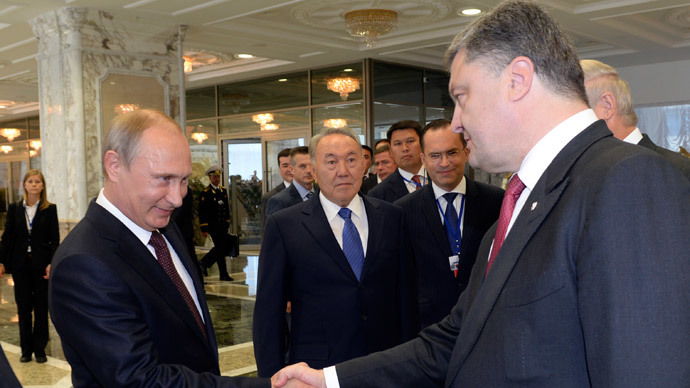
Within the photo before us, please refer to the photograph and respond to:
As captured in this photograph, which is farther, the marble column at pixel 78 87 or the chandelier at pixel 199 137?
the chandelier at pixel 199 137

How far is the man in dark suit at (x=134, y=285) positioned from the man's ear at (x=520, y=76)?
1043mm

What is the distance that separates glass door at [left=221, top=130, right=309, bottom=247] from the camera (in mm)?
14094

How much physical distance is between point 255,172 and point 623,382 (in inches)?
541

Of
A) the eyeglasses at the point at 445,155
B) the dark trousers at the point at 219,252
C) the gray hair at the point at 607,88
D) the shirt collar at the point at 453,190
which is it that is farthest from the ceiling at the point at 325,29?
the gray hair at the point at 607,88

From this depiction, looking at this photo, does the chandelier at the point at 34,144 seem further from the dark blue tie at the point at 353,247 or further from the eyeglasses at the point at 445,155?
the dark blue tie at the point at 353,247

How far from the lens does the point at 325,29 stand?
395 inches

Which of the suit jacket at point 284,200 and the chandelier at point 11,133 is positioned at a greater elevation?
the chandelier at point 11,133

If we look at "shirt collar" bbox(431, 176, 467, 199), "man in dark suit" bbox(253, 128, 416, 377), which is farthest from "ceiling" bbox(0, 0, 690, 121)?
"man in dark suit" bbox(253, 128, 416, 377)

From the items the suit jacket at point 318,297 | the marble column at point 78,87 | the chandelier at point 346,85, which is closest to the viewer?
the suit jacket at point 318,297

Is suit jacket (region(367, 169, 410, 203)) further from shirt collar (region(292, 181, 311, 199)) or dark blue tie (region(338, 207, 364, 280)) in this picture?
dark blue tie (region(338, 207, 364, 280))

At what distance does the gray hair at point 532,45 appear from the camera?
1270 mm

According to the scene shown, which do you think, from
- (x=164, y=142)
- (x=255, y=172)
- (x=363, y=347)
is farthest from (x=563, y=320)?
(x=255, y=172)

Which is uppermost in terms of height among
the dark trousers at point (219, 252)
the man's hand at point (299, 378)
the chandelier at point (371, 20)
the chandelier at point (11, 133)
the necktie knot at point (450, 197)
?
the chandelier at point (371, 20)

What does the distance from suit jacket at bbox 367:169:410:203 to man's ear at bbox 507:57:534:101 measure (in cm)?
321
